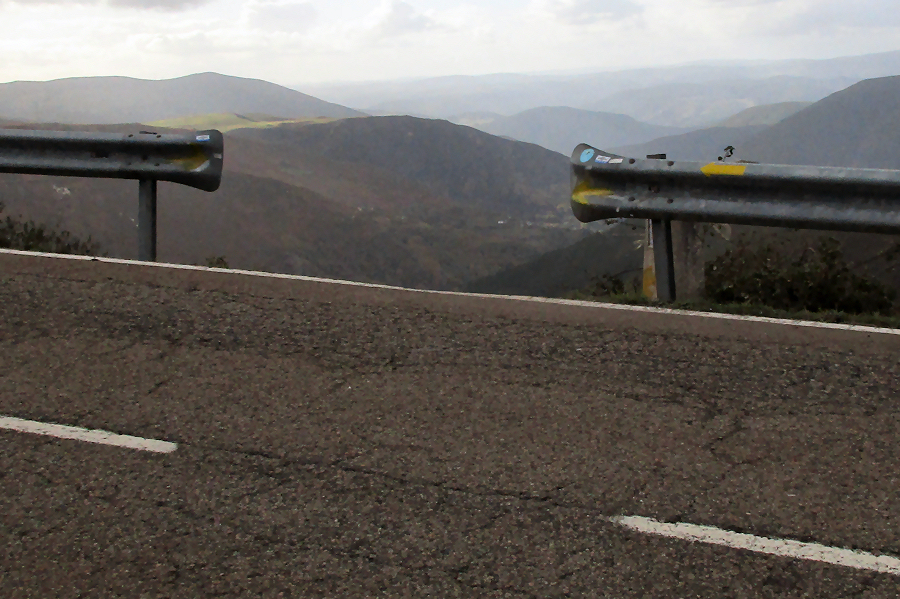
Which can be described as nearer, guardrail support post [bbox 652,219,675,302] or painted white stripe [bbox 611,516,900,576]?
painted white stripe [bbox 611,516,900,576]

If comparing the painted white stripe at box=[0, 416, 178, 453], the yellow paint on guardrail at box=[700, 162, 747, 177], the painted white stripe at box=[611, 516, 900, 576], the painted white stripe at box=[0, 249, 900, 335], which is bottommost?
the painted white stripe at box=[611, 516, 900, 576]

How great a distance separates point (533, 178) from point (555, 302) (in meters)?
54.6

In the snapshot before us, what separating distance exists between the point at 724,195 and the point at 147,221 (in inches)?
178

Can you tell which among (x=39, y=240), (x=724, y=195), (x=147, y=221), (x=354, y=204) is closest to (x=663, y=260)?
(x=724, y=195)

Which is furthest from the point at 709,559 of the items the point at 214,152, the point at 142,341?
the point at 214,152

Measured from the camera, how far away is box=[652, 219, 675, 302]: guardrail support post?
6.22 meters

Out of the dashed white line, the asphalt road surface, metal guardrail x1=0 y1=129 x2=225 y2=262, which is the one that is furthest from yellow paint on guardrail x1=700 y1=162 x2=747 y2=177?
metal guardrail x1=0 y1=129 x2=225 y2=262

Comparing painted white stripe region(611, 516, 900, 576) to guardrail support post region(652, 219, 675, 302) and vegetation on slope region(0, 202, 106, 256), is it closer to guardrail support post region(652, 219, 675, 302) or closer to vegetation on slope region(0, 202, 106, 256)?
guardrail support post region(652, 219, 675, 302)

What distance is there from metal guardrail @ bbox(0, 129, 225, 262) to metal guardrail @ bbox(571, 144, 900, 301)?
3022 mm

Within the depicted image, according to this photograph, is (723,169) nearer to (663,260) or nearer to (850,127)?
(663,260)

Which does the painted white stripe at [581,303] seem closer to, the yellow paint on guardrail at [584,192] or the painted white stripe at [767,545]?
the yellow paint on guardrail at [584,192]

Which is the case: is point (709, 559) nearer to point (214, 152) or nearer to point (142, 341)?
point (142, 341)

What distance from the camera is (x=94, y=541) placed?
132 inches

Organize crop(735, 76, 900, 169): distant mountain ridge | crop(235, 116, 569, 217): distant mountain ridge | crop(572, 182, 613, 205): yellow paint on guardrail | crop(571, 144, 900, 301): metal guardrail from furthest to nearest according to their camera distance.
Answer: crop(235, 116, 569, 217): distant mountain ridge < crop(735, 76, 900, 169): distant mountain ridge < crop(572, 182, 613, 205): yellow paint on guardrail < crop(571, 144, 900, 301): metal guardrail
